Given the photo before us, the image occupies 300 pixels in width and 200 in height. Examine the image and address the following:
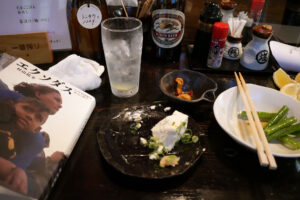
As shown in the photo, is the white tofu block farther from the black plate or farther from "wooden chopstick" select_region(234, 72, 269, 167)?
"wooden chopstick" select_region(234, 72, 269, 167)

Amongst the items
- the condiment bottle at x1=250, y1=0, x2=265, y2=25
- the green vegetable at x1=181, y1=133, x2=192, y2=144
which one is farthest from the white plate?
the condiment bottle at x1=250, y1=0, x2=265, y2=25

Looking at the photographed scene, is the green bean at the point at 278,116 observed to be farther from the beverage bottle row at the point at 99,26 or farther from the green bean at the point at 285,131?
the beverage bottle row at the point at 99,26

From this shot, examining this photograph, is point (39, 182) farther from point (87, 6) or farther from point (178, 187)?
point (87, 6)

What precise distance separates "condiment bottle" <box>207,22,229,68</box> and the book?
0.63 metres

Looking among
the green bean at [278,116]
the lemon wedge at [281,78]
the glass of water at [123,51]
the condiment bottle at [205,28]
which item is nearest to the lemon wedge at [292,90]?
the lemon wedge at [281,78]

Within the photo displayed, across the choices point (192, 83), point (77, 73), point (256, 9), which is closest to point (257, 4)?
point (256, 9)

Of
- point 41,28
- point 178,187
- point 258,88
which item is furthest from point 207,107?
point 41,28

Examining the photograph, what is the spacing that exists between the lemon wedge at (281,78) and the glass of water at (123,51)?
66 cm

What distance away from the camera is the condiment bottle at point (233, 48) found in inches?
46.3

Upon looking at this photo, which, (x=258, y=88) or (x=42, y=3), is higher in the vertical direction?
(x=42, y=3)

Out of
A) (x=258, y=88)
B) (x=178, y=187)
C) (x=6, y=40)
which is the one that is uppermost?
(x=6, y=40)

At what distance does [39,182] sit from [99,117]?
345 millimetres

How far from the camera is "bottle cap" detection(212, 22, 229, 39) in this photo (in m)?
1.01

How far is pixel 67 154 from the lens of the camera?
67cm
